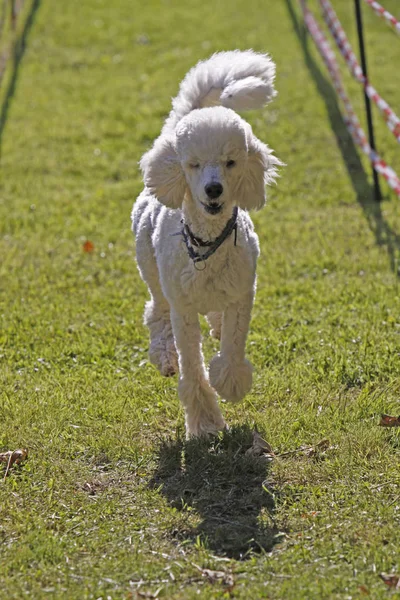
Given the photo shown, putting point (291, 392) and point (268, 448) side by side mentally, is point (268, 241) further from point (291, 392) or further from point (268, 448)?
point (268, 448)

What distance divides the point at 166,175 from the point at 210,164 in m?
0.37

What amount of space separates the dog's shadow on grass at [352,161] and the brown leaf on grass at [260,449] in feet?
10.5

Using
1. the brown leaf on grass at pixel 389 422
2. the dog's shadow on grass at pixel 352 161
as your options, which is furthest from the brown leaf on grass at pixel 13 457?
the dog's shadow on grass at pixel 352 161

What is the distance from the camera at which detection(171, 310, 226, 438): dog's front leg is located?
5.99 m

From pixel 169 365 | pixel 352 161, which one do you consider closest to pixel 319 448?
pixel 169 365

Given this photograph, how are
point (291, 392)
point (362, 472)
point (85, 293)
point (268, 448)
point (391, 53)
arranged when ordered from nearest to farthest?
point (362, 472) < point (268, 448) < point (291, 392) < point (85, 293) < point (391, 53)

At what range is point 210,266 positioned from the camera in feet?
18.8

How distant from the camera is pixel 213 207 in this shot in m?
5.40

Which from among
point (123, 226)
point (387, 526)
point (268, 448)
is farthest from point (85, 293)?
point (387, 526)

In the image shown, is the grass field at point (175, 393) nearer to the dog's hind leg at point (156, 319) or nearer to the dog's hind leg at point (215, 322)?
the dog's hind leg at point (156, 319)

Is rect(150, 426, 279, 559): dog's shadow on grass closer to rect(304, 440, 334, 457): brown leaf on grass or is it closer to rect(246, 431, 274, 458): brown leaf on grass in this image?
rect(246, 431, 274, 458): brown leaf on grass

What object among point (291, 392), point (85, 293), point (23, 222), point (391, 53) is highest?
point (391, 53)

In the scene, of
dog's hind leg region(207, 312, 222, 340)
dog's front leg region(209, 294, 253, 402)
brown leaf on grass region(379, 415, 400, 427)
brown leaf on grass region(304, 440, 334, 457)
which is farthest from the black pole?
brown leaf on grass region(304, 440, 334, 457)

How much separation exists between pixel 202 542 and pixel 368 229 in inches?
216
